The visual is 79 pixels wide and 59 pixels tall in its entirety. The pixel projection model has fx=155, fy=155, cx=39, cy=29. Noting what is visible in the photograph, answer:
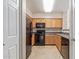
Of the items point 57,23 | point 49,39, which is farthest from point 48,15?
point 49,39

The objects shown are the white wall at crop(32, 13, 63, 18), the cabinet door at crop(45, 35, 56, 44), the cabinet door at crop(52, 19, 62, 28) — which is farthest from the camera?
the white wall at crop(32, 13, 63, 18)

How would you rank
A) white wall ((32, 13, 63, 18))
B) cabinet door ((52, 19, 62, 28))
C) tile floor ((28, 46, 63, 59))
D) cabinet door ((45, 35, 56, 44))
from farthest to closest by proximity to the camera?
white wall ((32, 13, 63, 18)), cabinet door ((52, 19, 62, 28)), cabinet door ((45, 35, 56, 44)), tile floor ((28, 46, 63, 59))

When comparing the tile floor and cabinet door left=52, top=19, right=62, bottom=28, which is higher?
cabinet door left=52, top=19, right=62, bottom=28

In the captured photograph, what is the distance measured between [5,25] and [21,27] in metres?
1.16

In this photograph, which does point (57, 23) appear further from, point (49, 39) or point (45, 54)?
point (45, 54)

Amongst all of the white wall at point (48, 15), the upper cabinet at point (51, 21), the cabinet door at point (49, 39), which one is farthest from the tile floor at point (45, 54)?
the white wall at point (48, 15)

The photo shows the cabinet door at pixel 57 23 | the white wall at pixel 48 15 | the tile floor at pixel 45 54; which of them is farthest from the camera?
the white wall at pixel 48 15

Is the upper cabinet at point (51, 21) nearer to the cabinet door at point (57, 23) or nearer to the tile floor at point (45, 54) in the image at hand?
the cabinet door at point (57, 23)

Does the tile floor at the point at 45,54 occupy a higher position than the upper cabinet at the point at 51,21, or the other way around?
the upper cabinet at the point at 51,21

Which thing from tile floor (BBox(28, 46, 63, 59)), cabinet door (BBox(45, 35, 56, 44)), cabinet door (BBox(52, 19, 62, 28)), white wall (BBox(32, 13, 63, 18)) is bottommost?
tile floor (BBox(28, 46, 63, 59))

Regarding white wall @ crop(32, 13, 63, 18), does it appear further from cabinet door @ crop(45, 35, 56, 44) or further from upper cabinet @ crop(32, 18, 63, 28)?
cabinet door @ crop(45, 35, 56, 44)

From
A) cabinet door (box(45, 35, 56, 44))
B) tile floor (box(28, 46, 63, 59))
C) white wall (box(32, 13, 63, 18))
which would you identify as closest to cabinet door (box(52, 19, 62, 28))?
white wall (box(32, 13, 63, 18))

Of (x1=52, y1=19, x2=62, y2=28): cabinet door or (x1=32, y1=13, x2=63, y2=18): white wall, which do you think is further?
(x1=32, y1=13, x2=63, y2=18): white wall
